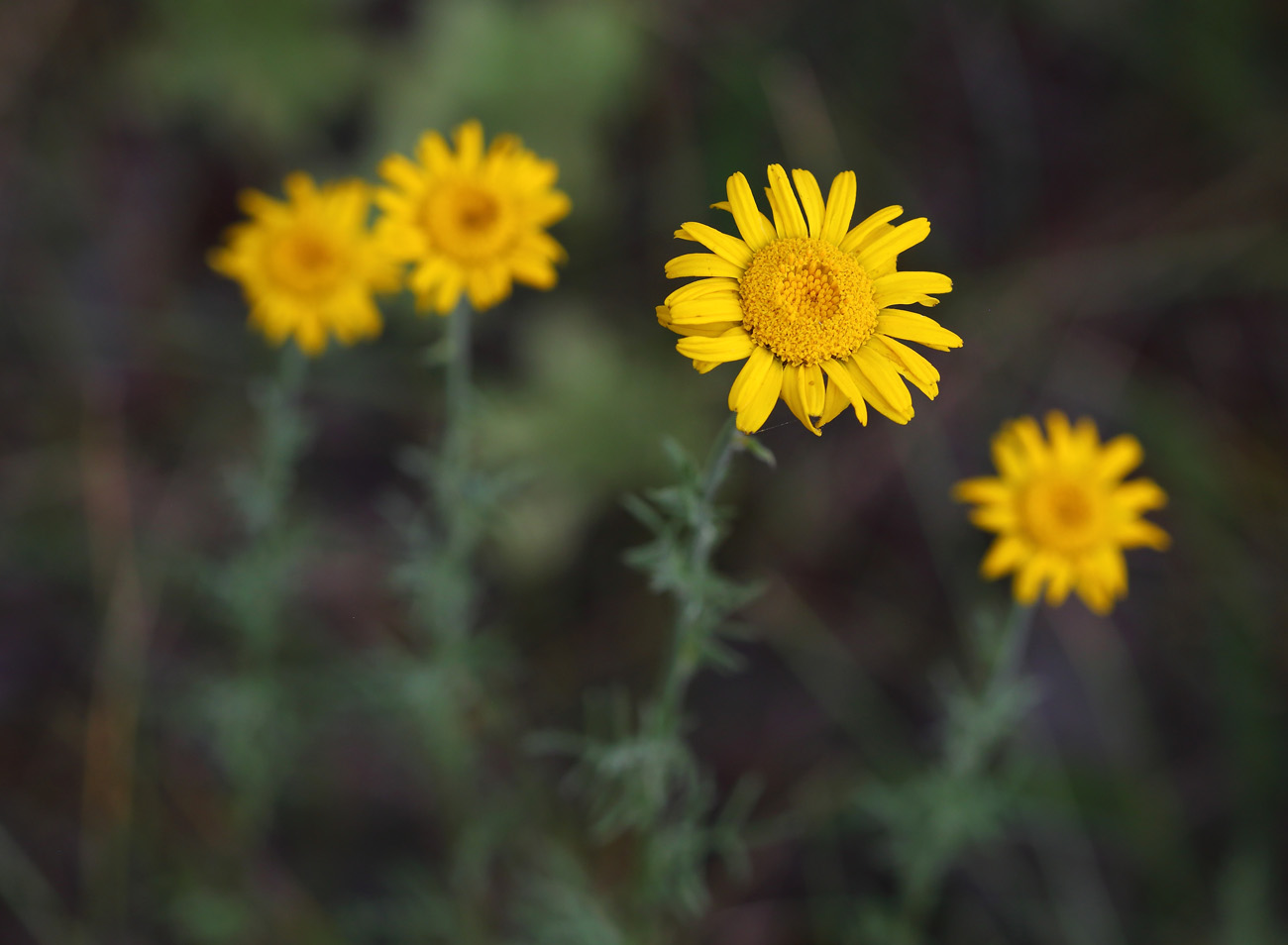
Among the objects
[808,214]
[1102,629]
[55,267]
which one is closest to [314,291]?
[808,214]

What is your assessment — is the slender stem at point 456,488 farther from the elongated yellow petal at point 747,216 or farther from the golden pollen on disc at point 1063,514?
the golden pollen on disc at point 1063,514

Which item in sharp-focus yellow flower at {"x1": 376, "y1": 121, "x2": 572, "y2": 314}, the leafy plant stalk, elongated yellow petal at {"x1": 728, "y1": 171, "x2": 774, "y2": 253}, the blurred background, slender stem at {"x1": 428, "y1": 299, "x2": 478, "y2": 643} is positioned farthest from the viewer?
the blurred background

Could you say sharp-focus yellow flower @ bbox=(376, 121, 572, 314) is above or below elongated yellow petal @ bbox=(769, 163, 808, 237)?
above

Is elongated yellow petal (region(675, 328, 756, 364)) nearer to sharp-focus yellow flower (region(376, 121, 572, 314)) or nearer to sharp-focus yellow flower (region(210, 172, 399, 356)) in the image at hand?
sharp-focus yellow flower (region(376, 121, 572, 314))

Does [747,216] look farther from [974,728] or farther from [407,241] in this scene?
[974,728]

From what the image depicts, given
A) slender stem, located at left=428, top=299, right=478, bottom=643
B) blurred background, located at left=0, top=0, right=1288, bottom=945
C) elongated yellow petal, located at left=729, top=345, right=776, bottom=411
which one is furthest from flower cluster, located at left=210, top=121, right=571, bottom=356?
blurred background, located at left=0, top=0, right=1288, bottom=945
